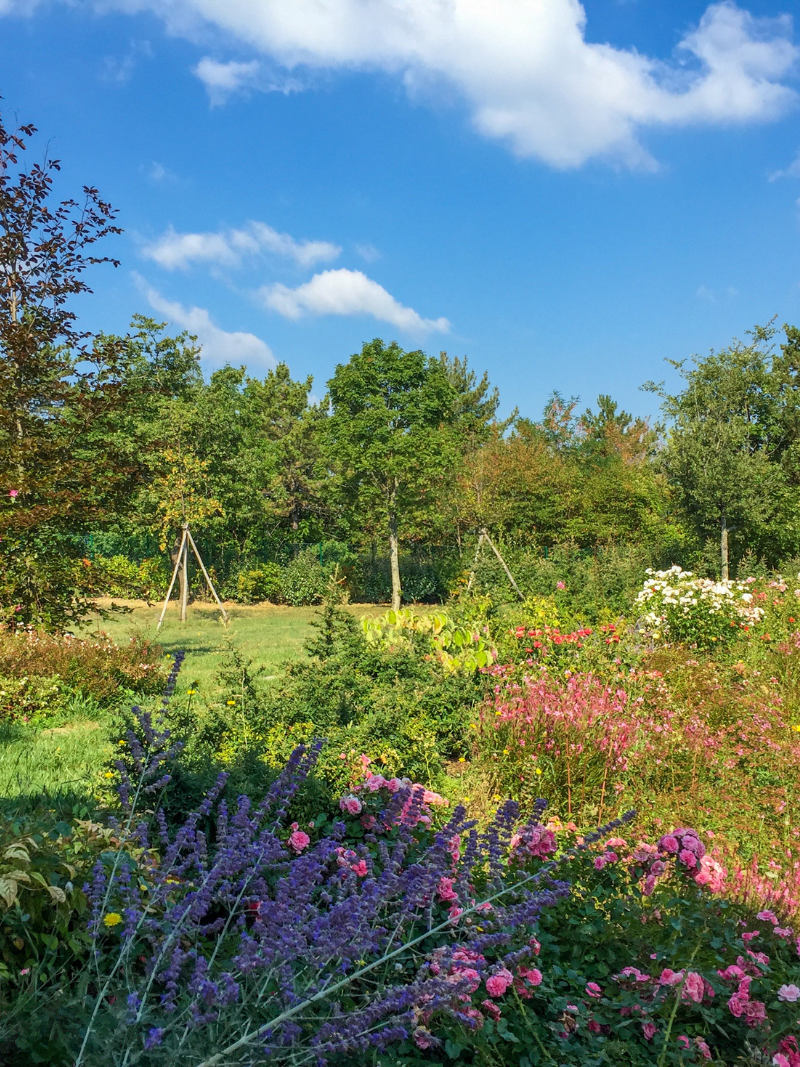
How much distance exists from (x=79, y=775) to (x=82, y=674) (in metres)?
2.60

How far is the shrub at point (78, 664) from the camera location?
22.8 ft

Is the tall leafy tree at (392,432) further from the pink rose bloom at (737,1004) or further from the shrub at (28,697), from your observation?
the pink rose bloom at (737,1004)

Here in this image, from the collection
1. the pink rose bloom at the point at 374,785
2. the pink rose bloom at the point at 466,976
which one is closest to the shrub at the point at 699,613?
the pink rose bloom at the point at 374,785

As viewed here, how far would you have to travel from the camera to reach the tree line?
26.5 feet

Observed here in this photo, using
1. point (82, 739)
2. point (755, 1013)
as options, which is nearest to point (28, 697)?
point (82, 739)

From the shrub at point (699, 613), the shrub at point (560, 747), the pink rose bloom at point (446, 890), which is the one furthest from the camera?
the shrub at point (699, 613)

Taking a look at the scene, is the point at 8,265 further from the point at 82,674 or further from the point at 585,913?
the point at 585,913

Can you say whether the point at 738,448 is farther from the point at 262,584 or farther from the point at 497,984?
the point at 497,984

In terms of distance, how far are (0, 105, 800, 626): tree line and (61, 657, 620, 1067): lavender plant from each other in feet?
19.6

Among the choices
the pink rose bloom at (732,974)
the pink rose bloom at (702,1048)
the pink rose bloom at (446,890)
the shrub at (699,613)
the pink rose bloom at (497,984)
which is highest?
the shrub at (699,613)

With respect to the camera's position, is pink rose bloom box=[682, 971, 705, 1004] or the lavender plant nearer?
the lavender plant

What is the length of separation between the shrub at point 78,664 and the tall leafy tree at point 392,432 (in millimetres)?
11746

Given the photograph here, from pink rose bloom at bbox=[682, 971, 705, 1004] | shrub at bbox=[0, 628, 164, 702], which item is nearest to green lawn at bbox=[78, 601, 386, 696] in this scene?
shrub at bbox=[0, 628, 164, 702]

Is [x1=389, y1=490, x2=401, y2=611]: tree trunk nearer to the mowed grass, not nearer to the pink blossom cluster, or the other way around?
the mowed grass
